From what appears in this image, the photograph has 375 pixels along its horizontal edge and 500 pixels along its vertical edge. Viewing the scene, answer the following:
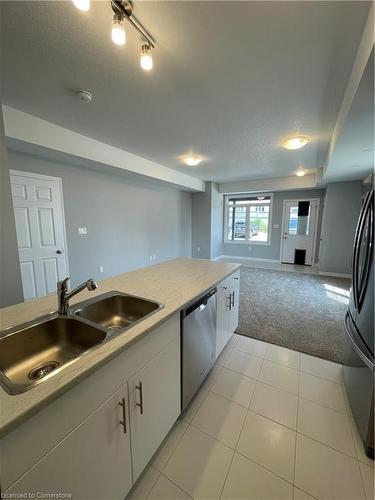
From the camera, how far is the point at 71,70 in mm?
1718

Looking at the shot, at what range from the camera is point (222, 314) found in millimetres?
2084

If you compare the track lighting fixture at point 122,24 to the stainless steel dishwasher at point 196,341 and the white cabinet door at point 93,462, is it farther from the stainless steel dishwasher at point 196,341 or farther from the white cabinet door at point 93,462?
the white cabinet door at point 93,462

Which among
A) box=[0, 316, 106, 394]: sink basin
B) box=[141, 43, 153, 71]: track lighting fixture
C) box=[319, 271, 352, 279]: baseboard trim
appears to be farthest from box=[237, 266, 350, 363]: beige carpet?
box=[141, 43, 153, 71]: track lighting fixture

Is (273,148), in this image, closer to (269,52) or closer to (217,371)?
(269,52)

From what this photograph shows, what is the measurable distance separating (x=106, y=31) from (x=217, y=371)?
2863 millimetres

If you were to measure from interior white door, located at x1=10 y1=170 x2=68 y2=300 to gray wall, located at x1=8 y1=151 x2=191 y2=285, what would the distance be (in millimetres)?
139

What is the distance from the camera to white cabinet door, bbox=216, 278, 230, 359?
1.98 meters

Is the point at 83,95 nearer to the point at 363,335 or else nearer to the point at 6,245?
the point at 6,245

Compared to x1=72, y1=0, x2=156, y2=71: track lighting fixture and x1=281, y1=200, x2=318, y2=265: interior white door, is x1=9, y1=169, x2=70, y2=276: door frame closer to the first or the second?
x1=72, y1=0, x2=156, y2=71: track lighting fixture

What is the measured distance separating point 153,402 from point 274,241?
21.8 feet

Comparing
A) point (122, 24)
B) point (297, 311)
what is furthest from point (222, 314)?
point (122, 24)

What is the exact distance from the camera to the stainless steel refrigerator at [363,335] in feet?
4.32

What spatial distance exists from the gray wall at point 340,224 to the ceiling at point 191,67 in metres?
2.70

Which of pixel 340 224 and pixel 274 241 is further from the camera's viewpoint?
pixel 274 241
